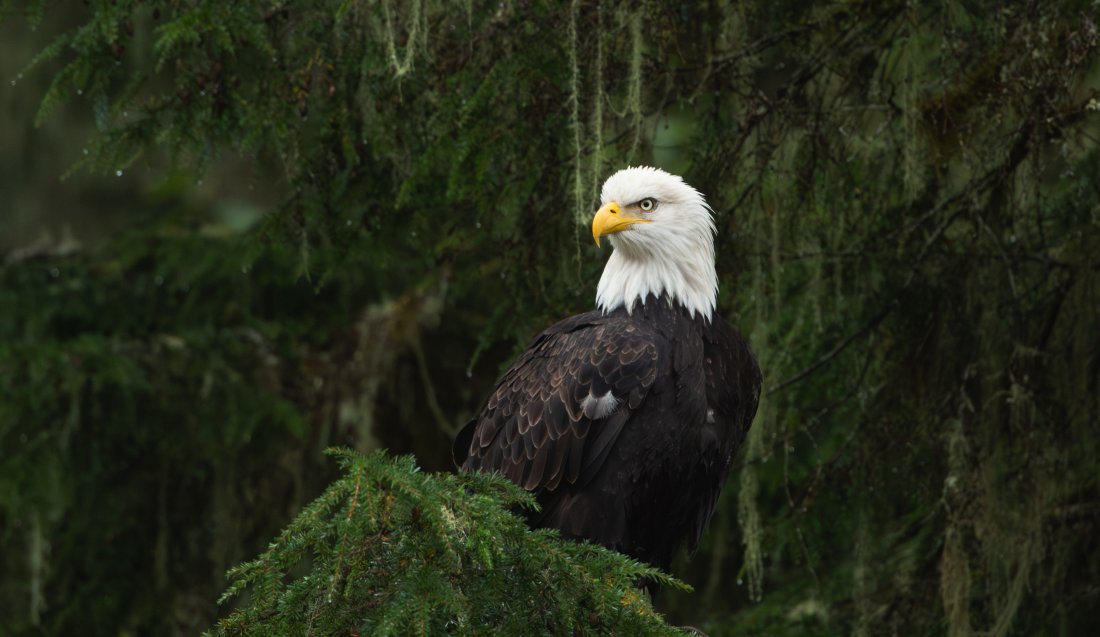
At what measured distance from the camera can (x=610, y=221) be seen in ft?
16.3

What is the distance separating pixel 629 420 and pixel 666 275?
1.96 ft

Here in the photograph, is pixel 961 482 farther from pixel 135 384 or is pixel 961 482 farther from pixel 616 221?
pixel 135 384

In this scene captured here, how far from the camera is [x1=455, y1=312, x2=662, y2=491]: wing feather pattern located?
4902 millimetres

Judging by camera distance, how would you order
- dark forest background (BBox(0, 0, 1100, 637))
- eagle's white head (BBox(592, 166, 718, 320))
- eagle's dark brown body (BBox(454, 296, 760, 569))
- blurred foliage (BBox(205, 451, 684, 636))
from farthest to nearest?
1. dark forest background (BBox(0, 0, 1100, 637))
2. eagle's white head (BBox(592, 166, 718, 320))
3. eagle's dark brown body (BBox(454, 296, 760, 569))
4. blurred foliage (BBox(205, 451, 684, 636))

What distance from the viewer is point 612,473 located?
5000mm

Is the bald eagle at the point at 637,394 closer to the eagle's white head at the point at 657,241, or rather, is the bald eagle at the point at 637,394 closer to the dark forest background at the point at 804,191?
the eagle's white head at the point at 657,241

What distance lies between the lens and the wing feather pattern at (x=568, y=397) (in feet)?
16.1

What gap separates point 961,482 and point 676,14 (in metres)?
2.19

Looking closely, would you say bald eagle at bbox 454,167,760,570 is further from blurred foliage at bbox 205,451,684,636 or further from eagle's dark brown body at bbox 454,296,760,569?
blurred foliage at bbox 205,451,684,636

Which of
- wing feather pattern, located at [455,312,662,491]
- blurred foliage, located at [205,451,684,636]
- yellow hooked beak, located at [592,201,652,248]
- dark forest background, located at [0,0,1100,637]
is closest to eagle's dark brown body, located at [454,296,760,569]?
wing feather pattern, located at [455,312,662,491]

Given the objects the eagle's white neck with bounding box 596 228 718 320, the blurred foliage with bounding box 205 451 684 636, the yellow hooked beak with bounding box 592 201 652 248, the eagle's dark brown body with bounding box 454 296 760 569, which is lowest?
the blurred foliage with bounding box 205 451 684 636

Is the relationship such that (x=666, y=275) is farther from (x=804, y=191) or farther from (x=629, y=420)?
(x=804, y=191)

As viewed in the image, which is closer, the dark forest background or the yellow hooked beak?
the yellow hooked beak

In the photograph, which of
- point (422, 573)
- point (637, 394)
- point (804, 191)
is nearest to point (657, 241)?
point (637, 394)
